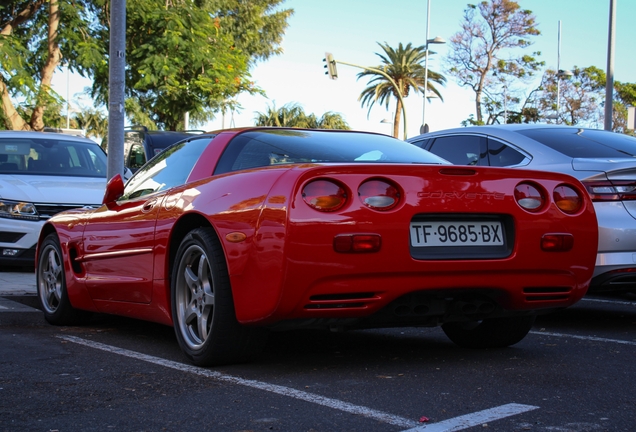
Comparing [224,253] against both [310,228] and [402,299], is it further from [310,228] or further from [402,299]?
[402,299]

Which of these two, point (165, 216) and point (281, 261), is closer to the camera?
point (281, 261)

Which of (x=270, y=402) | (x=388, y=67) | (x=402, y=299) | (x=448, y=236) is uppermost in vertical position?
(x=388, y=67)

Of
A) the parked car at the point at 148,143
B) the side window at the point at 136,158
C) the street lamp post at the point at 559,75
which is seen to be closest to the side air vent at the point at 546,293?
the side window at the point at 136,158

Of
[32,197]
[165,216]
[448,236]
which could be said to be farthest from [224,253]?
[32,197]

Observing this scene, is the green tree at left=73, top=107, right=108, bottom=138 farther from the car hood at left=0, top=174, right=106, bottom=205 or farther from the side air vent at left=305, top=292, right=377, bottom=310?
the side air vent at left=305, top=292, right=377, bottom=310

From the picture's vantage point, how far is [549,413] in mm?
3598

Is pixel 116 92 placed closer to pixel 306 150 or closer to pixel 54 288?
pixel 54 288

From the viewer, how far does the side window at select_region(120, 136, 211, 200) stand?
17.6ft

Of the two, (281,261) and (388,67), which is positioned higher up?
(388,67)

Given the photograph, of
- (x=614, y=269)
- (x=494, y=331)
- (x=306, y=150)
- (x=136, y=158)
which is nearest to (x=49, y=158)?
(x=136, y=158)

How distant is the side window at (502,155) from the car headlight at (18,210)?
197 inches

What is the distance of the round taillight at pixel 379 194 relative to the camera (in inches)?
166

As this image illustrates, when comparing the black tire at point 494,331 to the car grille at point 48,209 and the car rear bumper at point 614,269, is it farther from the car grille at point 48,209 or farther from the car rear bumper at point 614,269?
the car grille at point 48,209

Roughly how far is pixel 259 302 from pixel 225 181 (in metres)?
0.74
